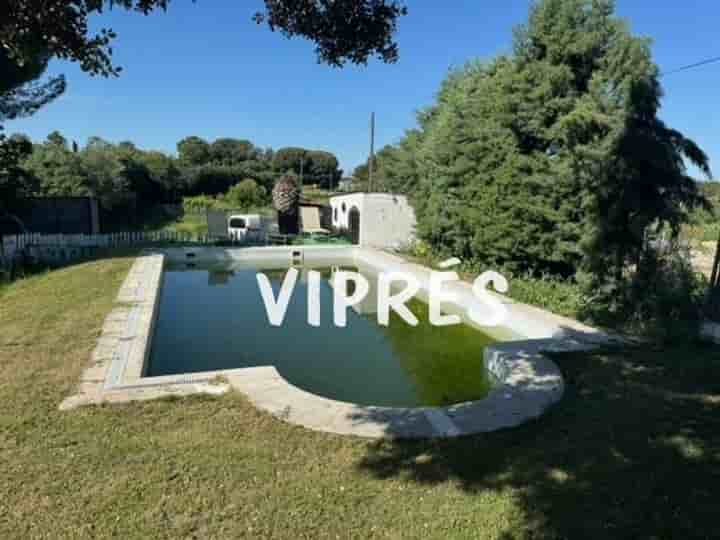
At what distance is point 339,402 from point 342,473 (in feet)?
3.72

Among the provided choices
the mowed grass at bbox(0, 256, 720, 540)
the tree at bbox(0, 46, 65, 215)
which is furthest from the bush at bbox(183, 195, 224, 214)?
the mowed grass at bbox(0, 256, 720, 540)

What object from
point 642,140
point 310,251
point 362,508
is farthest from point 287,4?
point 310,251

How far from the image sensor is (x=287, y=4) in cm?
248

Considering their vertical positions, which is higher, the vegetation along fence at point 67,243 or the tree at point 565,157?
the tree at point 565,157

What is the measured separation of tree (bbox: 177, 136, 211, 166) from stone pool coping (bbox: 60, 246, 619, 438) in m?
37.8

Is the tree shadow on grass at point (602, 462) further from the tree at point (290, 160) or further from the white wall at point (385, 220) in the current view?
the tree at point (290, 160)

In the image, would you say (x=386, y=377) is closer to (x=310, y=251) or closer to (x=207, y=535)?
(x=207, y=535)

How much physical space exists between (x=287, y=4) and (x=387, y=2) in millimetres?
A: 557

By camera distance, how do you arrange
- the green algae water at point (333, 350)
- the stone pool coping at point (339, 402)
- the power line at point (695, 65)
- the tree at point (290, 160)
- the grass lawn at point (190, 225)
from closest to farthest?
the stone pool coping at point (339, 402) → the green algae water at point (333, 350) → the power line at point (695, 65) → the grass lawn at point (190, 225) → the tree at point (290, 160)

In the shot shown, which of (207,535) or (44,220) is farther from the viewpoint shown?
(44,220)

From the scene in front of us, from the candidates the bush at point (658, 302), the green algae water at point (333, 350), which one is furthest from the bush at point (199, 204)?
the bush at point (658, 302)

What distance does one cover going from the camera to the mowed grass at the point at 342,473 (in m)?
2.30

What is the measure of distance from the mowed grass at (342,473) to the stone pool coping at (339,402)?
15 centimetres

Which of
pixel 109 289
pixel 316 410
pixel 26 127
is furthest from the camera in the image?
pixel 26 127
